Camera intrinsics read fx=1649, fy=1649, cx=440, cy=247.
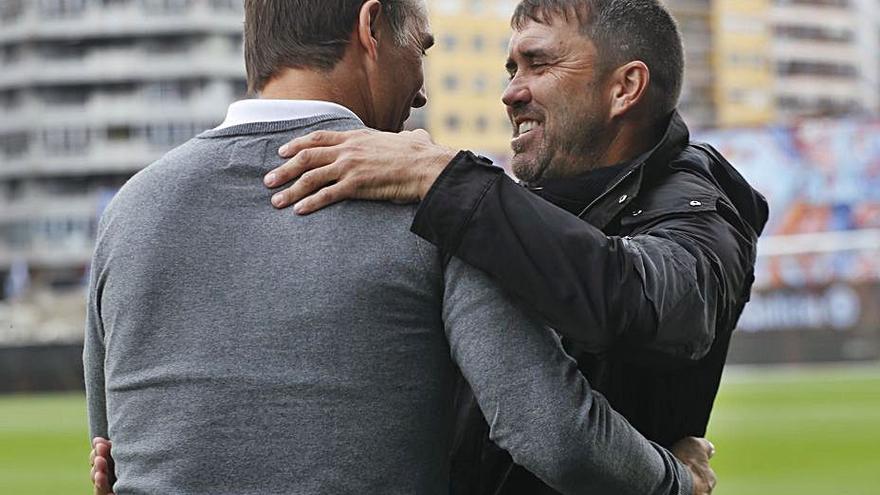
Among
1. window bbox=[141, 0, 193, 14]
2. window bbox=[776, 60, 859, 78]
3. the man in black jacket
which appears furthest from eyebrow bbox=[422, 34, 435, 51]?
window bbox=[776, 60, 859, 78]

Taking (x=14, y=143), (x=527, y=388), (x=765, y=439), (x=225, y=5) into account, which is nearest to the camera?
(x=527, y=388)

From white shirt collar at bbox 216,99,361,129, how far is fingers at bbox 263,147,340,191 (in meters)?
0.10

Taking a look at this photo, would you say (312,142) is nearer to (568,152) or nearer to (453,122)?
(568,152)

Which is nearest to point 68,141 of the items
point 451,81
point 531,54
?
point 451,81

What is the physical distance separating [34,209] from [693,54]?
156 ft

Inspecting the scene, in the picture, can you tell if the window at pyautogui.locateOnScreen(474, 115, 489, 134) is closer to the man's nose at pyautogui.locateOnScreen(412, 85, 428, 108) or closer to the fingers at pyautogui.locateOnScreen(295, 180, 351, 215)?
the man's nose at pyautogui.locateOnScreen(412, 85, 428, 108)

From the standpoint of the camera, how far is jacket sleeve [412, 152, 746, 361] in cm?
275

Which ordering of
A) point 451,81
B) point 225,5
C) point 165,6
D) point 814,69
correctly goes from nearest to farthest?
1. point 165,6
2. point 225,5
3. point 451,81
4. point 814,69

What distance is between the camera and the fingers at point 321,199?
2760 millimetres

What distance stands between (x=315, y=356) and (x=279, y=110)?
1.50 feet

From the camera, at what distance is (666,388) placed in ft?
10.6

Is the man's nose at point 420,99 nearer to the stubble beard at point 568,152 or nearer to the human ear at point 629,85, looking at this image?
the stubble beard at point 568,152

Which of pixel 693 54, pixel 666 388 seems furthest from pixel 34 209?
pixel 666 388

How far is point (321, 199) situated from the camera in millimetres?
2768
